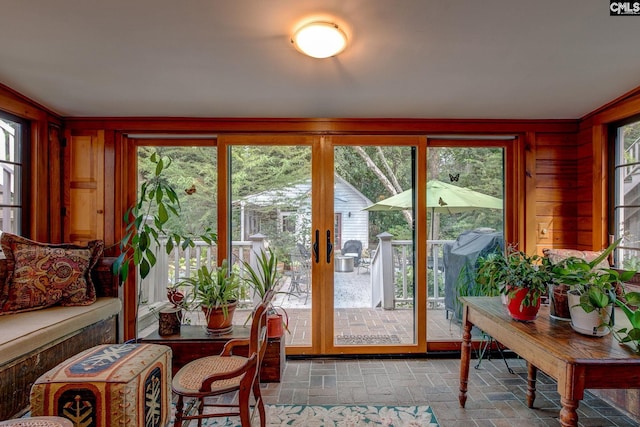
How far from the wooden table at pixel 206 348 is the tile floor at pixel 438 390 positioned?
0.36 ft

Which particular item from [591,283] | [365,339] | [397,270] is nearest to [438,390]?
[365,339]

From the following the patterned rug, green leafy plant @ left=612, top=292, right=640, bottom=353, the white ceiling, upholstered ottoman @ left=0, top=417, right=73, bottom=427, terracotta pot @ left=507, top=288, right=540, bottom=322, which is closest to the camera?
upholstered ottoman @ left=0, top=417, right=73, bottom=427

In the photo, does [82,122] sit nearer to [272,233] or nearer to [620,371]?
[272,233]

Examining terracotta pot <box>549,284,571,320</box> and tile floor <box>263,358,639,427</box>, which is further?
tile floor <box>263,358,639,427</box>

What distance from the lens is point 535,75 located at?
219cm

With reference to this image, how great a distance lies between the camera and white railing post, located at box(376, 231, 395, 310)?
3.12 meters

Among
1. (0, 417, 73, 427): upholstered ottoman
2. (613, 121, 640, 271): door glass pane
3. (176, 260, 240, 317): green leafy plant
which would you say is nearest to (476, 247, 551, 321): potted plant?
(613, 121, 640, 271): door glass pane

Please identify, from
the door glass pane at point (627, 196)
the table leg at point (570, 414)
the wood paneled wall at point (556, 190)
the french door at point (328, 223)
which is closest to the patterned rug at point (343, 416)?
the french door at point (328, 223)

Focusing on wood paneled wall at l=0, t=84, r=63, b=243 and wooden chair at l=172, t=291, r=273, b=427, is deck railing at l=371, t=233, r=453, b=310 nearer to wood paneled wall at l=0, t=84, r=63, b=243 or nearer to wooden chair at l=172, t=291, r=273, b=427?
wooden chair at l=172, t=291, r=273, b=427

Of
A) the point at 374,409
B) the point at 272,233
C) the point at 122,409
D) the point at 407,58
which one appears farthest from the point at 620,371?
the point at 272,233

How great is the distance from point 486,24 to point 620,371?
169cm

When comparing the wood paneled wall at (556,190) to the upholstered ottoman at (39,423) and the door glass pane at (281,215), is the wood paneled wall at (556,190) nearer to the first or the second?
the door glass pane at (281,215)

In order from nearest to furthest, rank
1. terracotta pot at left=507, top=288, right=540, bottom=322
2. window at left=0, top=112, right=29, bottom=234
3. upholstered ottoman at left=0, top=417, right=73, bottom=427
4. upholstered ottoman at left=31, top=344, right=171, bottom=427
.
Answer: upholstered ottoman at left=0, top=417, right=73, bottom=427 < upholstered ottoman at left=31, top=344, right=171, bottom=427 < terracotta pot at left=507, top=288, right=540, bottom=322 < window at left=0, top=112, right=29, bottom=234

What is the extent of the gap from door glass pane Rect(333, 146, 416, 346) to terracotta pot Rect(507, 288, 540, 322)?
133 cm
